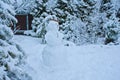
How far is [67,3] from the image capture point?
46.2 ft

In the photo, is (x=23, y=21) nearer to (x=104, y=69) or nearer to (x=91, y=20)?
(x=91, y=20)

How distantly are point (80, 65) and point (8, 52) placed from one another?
11.3 feet

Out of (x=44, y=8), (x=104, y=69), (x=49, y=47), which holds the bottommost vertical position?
(x=104, y=69)

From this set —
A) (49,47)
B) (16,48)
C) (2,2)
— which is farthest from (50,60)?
(2,2)

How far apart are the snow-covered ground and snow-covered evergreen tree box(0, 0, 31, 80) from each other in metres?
0.97

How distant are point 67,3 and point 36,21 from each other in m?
2.08

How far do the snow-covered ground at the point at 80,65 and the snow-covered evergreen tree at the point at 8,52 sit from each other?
97 centimetres

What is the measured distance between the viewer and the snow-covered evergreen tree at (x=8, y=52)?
4867mm

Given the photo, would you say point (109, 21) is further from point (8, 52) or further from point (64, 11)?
point (8, 52)

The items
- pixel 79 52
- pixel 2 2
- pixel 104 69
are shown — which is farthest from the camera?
pixel 79 52

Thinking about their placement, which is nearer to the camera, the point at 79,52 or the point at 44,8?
the point at 79,52

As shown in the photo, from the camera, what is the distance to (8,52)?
5.07m

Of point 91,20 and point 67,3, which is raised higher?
point 67,3

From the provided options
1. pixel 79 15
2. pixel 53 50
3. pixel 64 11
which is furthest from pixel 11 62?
pixel 79 15
